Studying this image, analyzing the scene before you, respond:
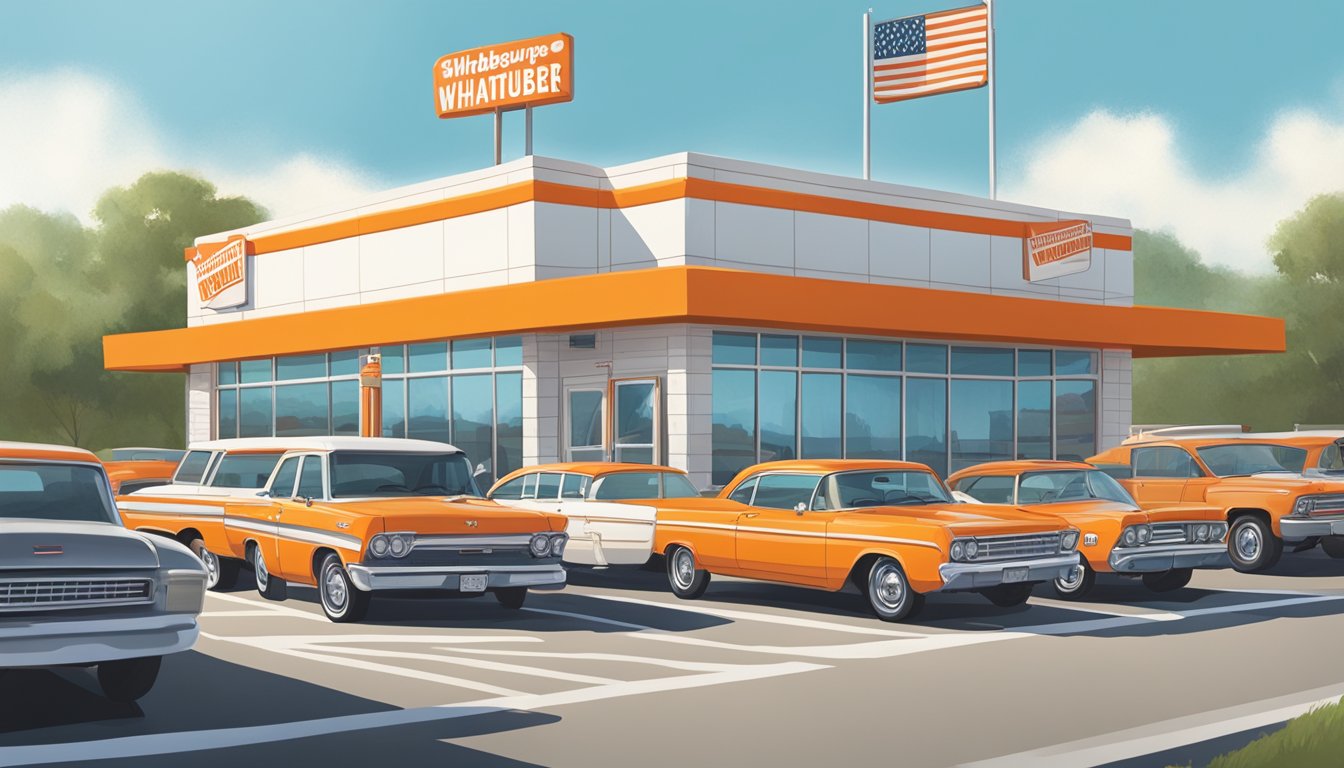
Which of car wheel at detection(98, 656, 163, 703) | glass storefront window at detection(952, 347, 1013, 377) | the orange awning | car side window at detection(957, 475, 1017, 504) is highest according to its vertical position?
the orange awning

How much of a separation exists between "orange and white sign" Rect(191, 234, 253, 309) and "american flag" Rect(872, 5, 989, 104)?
49.4 ft

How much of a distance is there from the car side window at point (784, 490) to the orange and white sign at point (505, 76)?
1765cm

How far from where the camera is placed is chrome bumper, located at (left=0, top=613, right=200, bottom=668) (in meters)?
8.39

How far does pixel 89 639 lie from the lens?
28.3ft

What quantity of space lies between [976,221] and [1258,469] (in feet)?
41.1

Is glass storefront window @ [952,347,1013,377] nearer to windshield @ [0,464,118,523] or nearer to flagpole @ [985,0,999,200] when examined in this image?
flagpole @ [985,0,999,200]

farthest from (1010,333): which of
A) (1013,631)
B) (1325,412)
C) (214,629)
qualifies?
(1325,412)

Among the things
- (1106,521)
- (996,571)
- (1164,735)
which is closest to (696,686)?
(1164,735)

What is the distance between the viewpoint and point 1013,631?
13.2 meters

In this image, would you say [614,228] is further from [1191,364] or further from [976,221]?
[1191,364]

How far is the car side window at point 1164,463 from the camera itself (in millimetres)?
19719

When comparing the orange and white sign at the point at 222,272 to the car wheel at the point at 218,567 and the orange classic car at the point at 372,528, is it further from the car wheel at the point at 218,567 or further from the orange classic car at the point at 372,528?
the orange classic car at the point at 372,528

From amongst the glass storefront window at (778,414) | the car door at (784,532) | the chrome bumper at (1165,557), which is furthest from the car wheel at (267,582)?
the glass storefront window at (778,414)

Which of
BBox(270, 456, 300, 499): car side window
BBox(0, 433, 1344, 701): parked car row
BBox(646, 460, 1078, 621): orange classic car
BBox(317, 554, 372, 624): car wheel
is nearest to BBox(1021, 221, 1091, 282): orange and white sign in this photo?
BBox(0, 433, 1344, 701): parked car row
